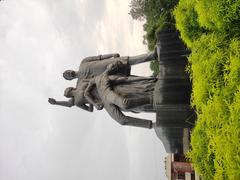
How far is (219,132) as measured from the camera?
5031 mm

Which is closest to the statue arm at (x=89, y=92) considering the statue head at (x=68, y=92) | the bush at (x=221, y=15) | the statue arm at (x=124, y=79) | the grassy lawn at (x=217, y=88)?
the statue arm at (x=124, y=79)

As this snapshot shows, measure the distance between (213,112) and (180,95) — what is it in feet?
8.15

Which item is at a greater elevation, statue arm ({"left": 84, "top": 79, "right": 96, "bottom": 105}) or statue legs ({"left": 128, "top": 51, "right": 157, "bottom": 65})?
statue legs ({"left": 128, "top": 51, "right": 157, "bottom": 65})

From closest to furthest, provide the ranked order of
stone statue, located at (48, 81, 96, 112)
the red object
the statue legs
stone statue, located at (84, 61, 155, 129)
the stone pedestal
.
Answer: the stone pedestal < stone statue, located at (84, 61, 155, 129) < the statue legs < stone statue, located at (48, 81, 96, 112) < the red object

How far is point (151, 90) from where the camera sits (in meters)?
8.52

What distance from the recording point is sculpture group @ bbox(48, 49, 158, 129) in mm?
8359

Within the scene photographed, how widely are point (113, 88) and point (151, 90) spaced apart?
2.88ft

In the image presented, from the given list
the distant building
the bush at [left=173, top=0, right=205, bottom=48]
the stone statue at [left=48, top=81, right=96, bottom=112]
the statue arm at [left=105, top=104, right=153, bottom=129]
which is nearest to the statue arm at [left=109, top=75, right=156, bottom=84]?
the statue arm at [left=105, top=104, right=153, bottom=129]

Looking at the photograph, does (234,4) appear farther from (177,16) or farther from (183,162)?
(183,162)

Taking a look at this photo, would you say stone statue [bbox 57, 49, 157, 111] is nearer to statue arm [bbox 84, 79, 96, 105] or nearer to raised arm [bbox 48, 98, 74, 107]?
raised arm [bbox 48, 98, 74, 107]

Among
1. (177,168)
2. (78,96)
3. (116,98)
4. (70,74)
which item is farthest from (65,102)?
(177,168)

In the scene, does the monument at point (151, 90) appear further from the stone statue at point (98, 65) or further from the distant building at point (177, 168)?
the distant building at point (177, 168)

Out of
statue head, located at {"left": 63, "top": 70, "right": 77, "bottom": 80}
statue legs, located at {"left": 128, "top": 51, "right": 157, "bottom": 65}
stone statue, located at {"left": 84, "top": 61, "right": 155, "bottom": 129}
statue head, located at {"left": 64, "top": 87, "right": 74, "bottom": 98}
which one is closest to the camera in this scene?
stone statue, located at {"left": 84, "top": 61, "right": 155, "bottom": 129}

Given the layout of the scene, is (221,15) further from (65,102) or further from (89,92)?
(65,102)
